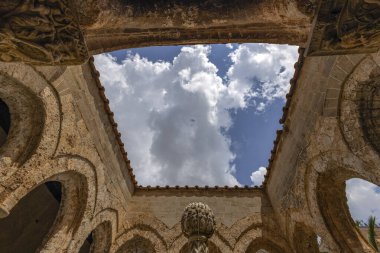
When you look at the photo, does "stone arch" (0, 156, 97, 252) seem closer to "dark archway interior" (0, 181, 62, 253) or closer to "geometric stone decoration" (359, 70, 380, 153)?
"dark archway interior" (0, 181, 62, 253)

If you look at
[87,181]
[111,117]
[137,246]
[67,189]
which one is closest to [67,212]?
[67,189]

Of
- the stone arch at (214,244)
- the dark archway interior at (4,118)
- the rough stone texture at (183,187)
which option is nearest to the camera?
the rough stone texture at (183,187)

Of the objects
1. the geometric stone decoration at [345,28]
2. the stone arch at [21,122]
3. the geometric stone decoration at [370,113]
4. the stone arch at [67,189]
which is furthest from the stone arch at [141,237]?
the geometric stone decoration at [345,28]

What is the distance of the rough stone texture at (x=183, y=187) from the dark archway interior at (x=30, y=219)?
120mm

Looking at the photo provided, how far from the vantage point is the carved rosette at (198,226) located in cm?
300

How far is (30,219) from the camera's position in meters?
8.15

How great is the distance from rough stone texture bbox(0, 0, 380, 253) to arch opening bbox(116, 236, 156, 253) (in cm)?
3

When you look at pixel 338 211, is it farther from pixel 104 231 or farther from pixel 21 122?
pixel 21 122

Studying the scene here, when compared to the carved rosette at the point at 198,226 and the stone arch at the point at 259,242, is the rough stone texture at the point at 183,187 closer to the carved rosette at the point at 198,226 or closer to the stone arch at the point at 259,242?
the stone arch at the point at 259,242

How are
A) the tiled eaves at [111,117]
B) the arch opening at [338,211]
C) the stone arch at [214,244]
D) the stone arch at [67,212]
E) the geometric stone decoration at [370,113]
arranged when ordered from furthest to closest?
the stone arch at [214,244] < the tiled eaves at [111,117] < the arch opening at [338,211] < the stone arch at [67,212] < the geometric stone decoration at [370,113]

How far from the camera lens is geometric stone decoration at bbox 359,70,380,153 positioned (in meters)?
4.82

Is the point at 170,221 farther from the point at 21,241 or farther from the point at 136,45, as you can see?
the point at 136,45

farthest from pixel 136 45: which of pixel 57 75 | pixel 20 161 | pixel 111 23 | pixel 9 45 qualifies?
pixel 20 161

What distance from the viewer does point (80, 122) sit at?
19.5ft
